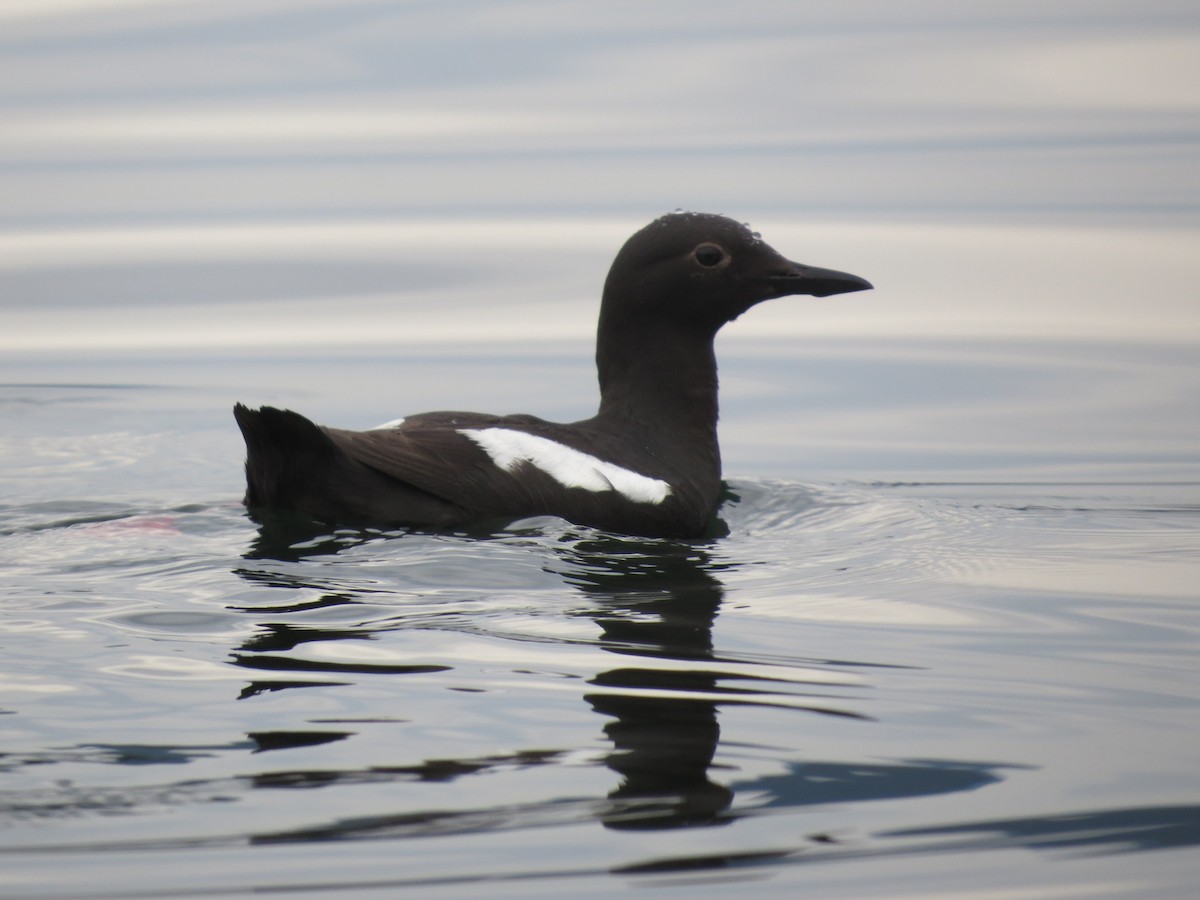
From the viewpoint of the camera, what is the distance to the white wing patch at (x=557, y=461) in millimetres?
6180

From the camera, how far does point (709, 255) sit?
7.08m

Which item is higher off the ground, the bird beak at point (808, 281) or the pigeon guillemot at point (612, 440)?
the bird beak at point (808, 281)

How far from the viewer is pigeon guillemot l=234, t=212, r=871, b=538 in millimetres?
5965

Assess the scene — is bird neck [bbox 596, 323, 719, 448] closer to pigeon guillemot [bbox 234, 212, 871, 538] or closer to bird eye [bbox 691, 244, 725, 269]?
pigeon guillemot [bbox 234, 212, 871, 538]

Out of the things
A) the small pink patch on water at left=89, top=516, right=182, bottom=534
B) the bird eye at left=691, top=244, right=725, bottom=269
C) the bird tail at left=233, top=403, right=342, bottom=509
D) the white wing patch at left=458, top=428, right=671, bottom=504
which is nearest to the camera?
the bird tail at left=233, top=403, right=342, bottom=509

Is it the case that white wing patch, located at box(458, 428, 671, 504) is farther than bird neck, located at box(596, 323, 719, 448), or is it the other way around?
bird neck, located at box(596, 323, 719, 448)

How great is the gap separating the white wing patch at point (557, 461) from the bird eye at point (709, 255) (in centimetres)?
102

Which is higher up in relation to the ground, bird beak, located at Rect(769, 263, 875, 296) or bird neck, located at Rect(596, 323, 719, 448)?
bird beak, located at Rect(769, 263, 875, 296)

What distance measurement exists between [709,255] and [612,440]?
87cm

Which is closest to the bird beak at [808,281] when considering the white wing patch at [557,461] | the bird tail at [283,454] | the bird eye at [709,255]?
the bird eye at [709,255]

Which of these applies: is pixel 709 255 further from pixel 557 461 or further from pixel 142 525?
pixel 142 525

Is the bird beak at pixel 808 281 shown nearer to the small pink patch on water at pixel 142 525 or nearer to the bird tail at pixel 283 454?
the bird tail at pixel 283 454

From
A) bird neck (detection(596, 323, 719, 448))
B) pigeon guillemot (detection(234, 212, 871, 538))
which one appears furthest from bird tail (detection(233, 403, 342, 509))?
bird neck (detection(596, 323, 719, 448))

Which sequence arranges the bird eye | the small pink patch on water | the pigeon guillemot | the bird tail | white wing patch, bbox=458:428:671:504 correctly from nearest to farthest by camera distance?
the bird tail
the pigeon guillemot
white wing patch, bbox=458:428:671:504
the small pink patch on water
the bird eye
